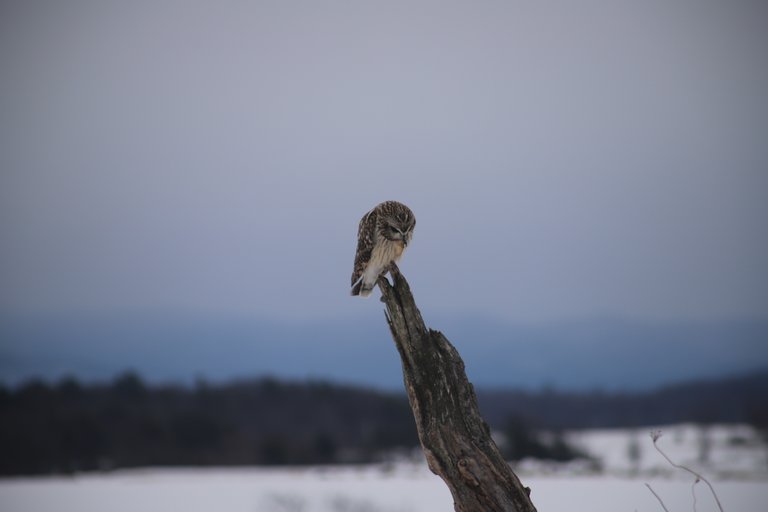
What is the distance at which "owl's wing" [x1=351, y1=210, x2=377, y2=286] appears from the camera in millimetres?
8438

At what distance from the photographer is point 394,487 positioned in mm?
16172

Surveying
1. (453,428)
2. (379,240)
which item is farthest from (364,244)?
(453,428)

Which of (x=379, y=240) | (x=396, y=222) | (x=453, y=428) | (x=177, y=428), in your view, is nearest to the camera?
(x=453, y=428)

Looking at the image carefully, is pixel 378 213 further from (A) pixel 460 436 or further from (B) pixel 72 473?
(B) pixel 72 473

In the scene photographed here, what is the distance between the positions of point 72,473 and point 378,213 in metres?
19.4

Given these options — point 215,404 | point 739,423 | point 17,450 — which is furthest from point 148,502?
point 739,423

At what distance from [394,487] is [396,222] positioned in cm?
886

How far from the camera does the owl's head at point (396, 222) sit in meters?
8.43

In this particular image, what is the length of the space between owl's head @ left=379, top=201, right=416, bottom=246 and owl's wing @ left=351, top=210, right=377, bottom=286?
0.11m

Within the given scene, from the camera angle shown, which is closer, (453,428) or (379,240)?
(453,428)

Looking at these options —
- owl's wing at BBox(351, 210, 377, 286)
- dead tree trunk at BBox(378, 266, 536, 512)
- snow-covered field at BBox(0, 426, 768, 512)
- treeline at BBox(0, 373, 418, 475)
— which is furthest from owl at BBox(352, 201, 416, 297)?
treeline at BBox(0, 373, 418, 475)

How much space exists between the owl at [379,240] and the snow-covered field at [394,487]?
208 inches

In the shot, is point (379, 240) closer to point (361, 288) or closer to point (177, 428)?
point (361, 288)

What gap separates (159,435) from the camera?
2933 centimetres
